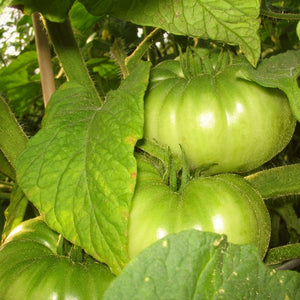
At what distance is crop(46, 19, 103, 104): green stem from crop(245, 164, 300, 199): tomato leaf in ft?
0.99

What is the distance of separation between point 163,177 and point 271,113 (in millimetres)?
187

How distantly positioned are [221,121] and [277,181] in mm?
184

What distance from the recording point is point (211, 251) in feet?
1.47

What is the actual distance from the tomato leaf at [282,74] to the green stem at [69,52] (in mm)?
268

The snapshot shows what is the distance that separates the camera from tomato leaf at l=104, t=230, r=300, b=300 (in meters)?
0.40

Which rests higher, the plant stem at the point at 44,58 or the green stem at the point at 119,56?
the plant stem at the point at 44,58

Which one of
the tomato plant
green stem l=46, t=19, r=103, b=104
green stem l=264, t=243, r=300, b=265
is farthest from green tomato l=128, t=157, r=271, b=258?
green stem l=46, t=19, r=103, b=104

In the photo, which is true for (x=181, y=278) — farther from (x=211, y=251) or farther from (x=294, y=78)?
(x=294, y=78)

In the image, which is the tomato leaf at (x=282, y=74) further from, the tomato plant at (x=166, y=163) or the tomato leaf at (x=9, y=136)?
the tomato leaf at (x=9, y=136)

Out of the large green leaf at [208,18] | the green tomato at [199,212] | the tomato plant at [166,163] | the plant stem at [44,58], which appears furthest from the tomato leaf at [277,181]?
the plant stem at [44,58]

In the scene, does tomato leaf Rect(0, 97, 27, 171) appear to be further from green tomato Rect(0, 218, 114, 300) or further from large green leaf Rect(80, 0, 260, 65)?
large green leaf Rect(80, 0, 260, 65)

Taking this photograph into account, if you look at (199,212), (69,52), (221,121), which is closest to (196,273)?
(199,212)

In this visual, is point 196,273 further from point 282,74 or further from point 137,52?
point 137,52

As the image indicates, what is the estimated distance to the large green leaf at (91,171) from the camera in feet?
1.72
